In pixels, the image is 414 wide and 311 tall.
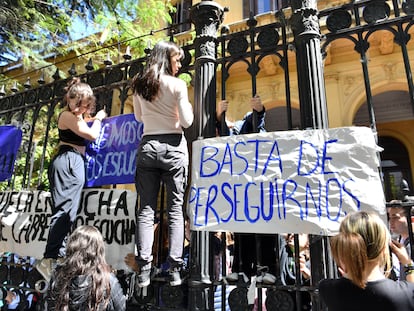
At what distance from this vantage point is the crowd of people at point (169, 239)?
161 centimetres

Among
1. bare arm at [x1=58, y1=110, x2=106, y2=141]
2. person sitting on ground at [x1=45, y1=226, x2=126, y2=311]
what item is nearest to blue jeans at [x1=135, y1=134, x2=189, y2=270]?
person sitting on ground at [x1=45, y1=226, x2=126, y2=311]

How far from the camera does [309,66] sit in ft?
9.18

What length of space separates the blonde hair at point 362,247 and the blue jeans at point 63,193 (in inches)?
94.9

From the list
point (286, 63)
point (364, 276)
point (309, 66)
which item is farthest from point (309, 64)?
point (364, 276)

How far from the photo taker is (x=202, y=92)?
3.15 m

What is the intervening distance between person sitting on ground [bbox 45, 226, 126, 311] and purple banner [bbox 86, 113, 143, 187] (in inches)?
49.0

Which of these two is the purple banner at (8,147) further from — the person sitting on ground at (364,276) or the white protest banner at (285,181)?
the person sitting on ground at (364,276)

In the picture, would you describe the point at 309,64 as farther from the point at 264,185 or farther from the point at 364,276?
the point at 364,276

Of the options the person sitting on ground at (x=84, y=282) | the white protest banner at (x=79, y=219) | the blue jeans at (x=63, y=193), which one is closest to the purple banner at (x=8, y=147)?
the white protest banner at (x=79, y=219)

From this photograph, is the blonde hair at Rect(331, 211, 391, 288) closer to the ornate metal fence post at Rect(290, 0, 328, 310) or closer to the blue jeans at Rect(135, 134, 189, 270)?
the ornate metal fence post at Rect(290, 0, 328, 310)

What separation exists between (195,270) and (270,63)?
7.30 m

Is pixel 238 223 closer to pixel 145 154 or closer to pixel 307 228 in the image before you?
pixel 307 228

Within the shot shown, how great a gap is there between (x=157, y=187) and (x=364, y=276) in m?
1.66

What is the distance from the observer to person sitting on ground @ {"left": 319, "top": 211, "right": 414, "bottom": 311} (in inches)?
60.0
